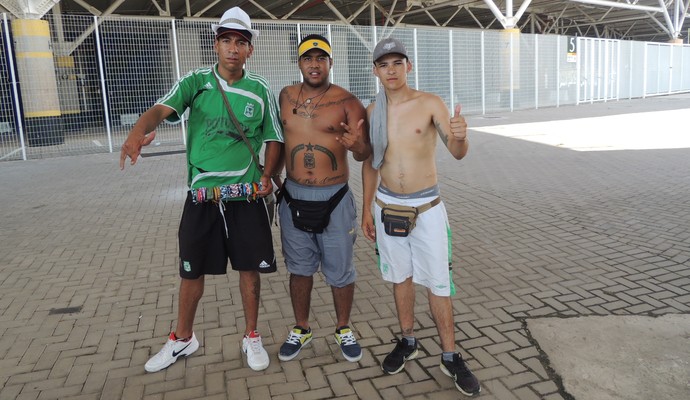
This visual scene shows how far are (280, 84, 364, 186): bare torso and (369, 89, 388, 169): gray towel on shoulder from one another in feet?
0.58

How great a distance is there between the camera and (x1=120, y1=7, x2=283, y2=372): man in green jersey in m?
3.14

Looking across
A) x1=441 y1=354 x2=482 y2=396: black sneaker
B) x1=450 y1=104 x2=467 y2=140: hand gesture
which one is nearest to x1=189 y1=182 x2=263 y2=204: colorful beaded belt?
x1=450 y1=104 x2=467 y2=140: hand gesture

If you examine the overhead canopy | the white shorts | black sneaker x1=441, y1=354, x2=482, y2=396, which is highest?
the overhead canopy

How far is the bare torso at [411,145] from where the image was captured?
120 inches

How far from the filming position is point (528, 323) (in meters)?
3.75

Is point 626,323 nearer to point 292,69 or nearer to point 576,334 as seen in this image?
point 576,334

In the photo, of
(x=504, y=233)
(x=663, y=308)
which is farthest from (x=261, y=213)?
(x=504, y=233)

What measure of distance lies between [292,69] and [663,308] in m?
12.9

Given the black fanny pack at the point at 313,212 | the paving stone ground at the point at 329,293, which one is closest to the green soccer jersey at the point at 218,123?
the black fanny pack at the point at 313,212

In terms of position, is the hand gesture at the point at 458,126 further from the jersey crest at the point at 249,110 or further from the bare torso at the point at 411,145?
the jersey crest at the point at 249,110

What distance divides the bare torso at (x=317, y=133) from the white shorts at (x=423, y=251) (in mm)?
380

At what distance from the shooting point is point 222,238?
327 cm

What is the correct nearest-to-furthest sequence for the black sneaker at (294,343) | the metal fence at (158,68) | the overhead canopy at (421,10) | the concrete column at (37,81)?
1. the black sneaker at (294,343)
2. the concrete column at (37,81)
3. the metal fence at (158,68)
4. the overhead canopy at (421,10)

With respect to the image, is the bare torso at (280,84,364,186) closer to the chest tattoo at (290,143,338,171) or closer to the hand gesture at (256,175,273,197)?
the chest tattoo at (290,143,338,171)
